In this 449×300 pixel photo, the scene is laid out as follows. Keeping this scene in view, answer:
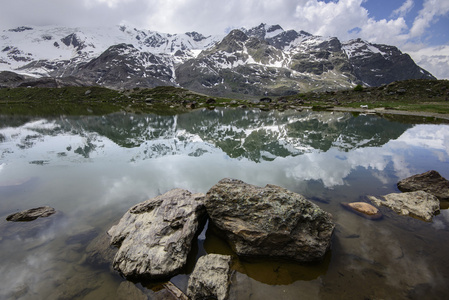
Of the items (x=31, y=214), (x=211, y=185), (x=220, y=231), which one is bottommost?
(x=31, y=214)

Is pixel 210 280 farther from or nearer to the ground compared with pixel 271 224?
nearer to the ground

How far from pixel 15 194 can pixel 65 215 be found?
213 inches

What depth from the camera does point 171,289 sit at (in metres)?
6.81

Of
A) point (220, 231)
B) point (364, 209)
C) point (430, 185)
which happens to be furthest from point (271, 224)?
point (430, 185)

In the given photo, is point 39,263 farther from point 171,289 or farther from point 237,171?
point 237,171

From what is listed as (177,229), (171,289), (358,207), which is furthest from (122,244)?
(358,207)

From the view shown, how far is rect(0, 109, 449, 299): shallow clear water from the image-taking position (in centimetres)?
702

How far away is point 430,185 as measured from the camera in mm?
13188

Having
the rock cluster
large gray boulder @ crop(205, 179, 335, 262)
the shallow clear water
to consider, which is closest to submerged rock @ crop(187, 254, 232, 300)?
the rock cluster

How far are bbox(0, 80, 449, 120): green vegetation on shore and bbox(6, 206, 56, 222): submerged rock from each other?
200 ft

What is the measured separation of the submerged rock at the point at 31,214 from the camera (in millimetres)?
10445

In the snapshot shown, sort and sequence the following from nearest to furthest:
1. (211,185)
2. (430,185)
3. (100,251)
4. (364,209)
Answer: (100,251) < (364,209) < (430,185) < (211,185)

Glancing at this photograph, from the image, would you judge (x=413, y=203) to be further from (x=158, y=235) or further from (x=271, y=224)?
(x=158, y=235)

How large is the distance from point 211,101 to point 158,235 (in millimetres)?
115075
